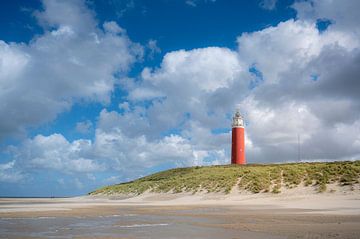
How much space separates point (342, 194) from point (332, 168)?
6447mm

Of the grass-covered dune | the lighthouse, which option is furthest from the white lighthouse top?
the grass-covered dune

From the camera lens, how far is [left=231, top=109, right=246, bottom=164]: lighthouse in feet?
197

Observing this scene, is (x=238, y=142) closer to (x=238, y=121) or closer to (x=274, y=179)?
(x=238, y=121)

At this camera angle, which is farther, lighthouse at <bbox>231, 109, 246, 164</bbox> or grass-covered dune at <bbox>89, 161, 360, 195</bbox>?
lighthouse at <bbox>231, 109, 246, 164</bbox>

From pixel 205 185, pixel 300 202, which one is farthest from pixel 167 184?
pixel 300 202

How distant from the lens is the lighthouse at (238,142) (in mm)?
59969

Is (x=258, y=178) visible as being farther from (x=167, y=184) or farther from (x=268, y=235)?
(x=268, y=235)

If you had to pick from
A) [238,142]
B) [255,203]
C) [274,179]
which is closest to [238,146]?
[238,142]

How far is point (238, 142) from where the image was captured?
198 ft

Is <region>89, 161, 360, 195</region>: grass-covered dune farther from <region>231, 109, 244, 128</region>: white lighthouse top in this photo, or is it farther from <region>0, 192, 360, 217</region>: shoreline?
<region>231, 109, 244, 128</region>: white lighthouse top

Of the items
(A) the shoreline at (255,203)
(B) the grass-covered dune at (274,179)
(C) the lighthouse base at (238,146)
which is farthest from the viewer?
(C) the lighthouse base at (238,146)

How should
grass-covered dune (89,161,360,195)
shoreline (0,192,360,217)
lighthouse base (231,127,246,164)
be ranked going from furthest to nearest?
1. lighthouse base (231,127,246,164)
2. grass-covered dune (89,161,360,195)
3. shoreline (0,192,360,217)

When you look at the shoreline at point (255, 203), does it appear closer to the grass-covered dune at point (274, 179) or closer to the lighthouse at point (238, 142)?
the grass-covered dune at point (274, 179)

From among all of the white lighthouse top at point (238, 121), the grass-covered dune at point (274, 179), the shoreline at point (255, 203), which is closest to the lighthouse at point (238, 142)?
the white lighthouse top at point (238, 121)
